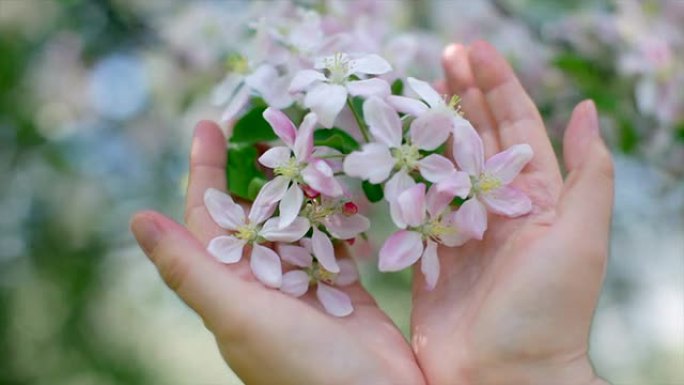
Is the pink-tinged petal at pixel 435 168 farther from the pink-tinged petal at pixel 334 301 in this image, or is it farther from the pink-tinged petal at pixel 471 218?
the pink-tinged petal at pixel 334 301

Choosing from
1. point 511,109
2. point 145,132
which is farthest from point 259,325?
point 145,132

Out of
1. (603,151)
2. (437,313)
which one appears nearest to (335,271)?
(437,313)

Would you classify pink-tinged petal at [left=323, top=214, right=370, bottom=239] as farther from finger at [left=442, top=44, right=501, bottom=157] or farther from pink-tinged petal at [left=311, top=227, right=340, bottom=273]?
finger at [left=442, top=44, right=501, bottom=157]

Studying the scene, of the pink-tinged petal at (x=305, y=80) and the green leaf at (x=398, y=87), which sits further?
the green leaf at (x=398, y=87)

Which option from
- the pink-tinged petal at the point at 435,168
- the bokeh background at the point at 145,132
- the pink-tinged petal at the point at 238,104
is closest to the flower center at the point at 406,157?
the pink-tinged petal at the point at 435,168

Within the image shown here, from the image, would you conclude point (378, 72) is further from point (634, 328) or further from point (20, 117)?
point (634, 328)
